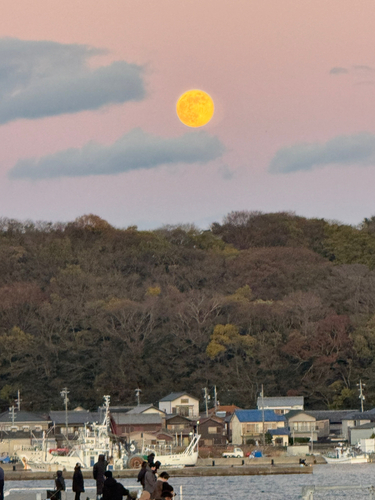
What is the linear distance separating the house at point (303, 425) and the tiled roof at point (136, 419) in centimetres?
856

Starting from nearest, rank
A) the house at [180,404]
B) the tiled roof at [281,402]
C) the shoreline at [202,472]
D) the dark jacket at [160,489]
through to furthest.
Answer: the dark jacket at [160,489]
the shoreline at [202,472]
the tiled roof at [281,402]
the house at [180,404]

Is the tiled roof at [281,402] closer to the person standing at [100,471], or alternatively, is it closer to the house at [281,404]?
the house at [281,404]

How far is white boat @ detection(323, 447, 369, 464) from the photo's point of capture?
47500mm

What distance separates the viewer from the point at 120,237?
90875mm

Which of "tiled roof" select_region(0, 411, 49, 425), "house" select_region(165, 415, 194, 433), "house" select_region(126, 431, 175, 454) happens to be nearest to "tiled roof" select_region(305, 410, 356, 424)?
"house" select_region(165, 415, 194, 433)

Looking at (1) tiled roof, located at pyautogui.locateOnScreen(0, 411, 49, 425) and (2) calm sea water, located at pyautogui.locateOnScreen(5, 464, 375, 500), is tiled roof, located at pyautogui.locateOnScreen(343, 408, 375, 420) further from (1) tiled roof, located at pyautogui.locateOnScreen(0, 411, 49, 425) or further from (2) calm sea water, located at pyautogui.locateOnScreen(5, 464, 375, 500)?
(1) tiled roof, located at pyautogui.locateOnScreen(0, 411, 49, 425)

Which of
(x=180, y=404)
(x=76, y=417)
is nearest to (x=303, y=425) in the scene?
(x=180, y=404)

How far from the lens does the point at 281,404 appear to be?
202ft

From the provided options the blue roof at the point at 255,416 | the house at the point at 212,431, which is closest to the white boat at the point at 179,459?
the house at the point at 212,431

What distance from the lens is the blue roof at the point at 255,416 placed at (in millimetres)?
57562

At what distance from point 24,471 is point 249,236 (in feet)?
172

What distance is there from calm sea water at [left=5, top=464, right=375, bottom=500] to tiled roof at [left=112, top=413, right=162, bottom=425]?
51.4ft

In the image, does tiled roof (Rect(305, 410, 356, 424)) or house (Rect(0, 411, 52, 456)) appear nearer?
house (Rect(0, 411, 52, 456))

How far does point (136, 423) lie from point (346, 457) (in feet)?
50.5
